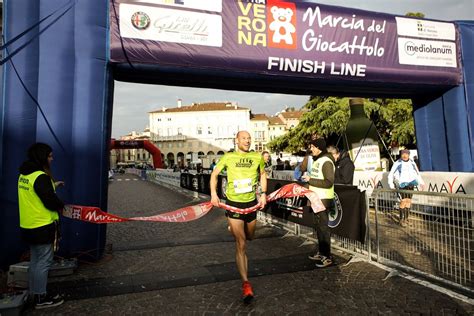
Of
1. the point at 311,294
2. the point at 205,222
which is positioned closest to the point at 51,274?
the point at 311,294

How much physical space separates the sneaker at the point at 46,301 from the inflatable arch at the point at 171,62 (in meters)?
1.55

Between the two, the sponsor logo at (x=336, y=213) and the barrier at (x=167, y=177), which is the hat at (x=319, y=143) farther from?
the barrier at (x=167, y=177)

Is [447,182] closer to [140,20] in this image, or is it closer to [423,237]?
[423,237]

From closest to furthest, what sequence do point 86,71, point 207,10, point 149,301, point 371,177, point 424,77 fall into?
point 149,301 < point 86,71 < point 207,10 < point 424,77 < point 371,177

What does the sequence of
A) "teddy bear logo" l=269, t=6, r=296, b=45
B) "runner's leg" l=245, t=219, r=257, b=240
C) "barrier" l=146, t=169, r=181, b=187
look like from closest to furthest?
"runner's leg" l=245, t=219, r=257, b=240
"teddy bear logo" l=269, t=6, r=296, b=45
"barrier" l=146, t=169, r=181, b=187

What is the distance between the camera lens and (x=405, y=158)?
804 centimetres

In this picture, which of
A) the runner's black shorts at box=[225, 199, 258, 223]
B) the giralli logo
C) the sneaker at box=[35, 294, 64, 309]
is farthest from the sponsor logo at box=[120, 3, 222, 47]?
the giralli logo

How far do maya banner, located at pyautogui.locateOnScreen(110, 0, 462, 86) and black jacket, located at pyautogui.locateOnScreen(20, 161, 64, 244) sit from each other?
258cm

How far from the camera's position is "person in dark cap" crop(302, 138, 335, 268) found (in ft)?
16.6

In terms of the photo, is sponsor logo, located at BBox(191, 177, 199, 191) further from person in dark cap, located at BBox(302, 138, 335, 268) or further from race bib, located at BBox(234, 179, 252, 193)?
race bib, located at BBox(234, 179, 252, 193)

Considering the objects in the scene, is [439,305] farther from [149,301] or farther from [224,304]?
[149,301]

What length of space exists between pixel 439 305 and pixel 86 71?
5651 millimetres

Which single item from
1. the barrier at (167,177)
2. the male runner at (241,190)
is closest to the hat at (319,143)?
the male runner at (241,190)

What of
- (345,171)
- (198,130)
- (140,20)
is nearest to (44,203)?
(140,20)
